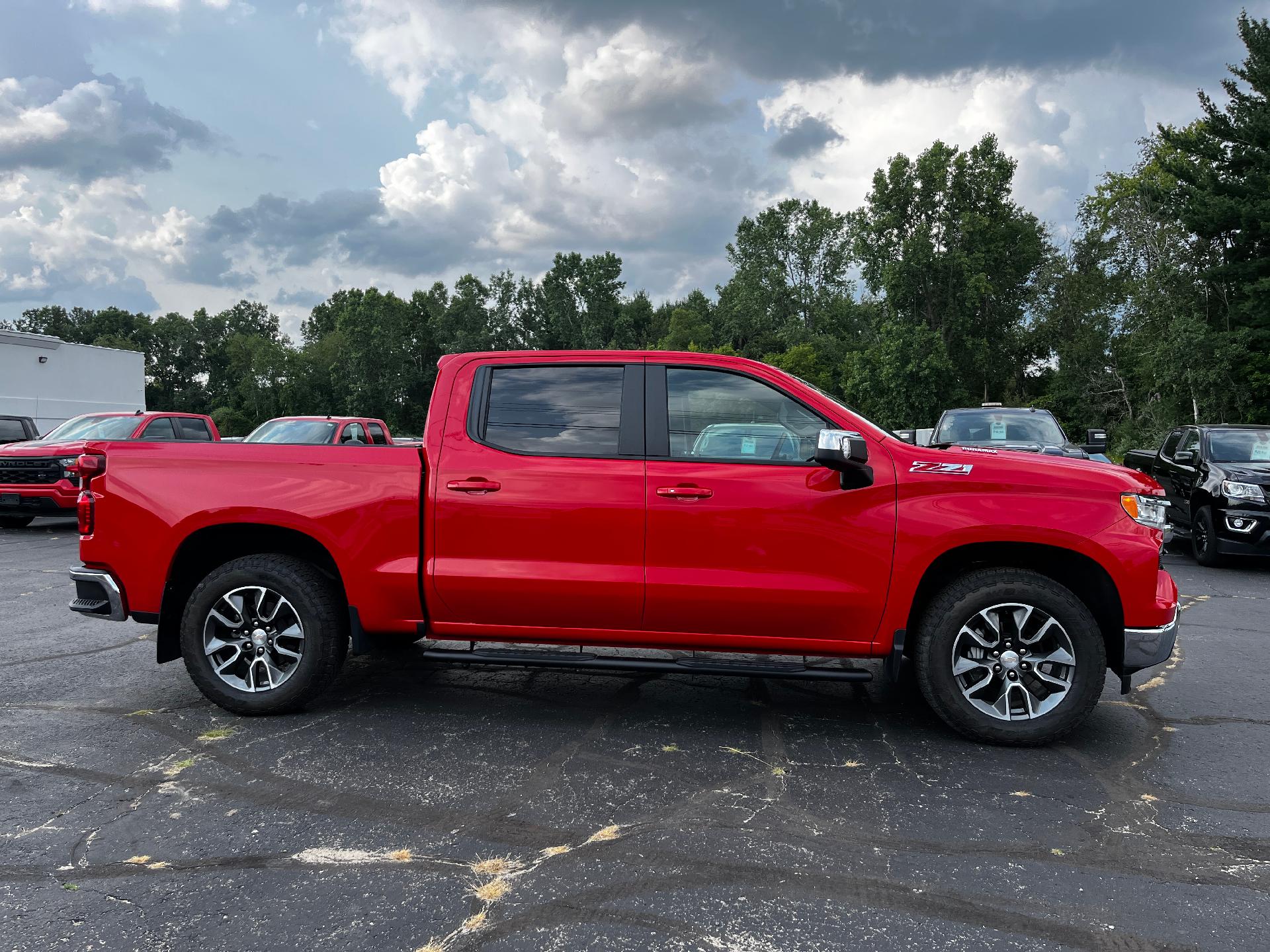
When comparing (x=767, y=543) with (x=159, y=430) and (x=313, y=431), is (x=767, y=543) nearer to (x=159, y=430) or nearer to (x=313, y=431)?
(x=313, y=431)

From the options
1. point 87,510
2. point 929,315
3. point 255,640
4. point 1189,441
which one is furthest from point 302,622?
point 929,315

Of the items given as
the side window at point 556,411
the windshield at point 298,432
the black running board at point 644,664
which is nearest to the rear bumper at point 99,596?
the black running board at point 644,664

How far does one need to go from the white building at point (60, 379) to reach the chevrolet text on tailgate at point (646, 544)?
66.5 feet

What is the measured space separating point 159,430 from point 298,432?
2.46 metres

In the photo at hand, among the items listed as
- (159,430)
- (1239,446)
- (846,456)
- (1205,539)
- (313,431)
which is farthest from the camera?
(159,430)

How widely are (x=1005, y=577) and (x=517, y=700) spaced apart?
2.71m

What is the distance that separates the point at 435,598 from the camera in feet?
14.8

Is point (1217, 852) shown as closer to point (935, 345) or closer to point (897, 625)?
point (897, 625)

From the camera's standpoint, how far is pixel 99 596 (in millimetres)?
4762

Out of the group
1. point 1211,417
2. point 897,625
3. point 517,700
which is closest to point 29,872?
point 517,700

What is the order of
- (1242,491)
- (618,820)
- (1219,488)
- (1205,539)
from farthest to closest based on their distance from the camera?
(1205,539) → (1219,488) → (1242,491) → (618,820)

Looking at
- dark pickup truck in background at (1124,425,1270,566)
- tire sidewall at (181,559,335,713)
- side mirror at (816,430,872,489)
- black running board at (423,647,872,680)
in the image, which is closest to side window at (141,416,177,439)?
tire sidewall at (181,559,335,713)

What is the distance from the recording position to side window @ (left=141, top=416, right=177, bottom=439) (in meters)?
14.4

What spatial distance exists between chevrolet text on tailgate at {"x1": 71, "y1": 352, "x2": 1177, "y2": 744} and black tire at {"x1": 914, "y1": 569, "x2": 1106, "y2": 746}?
0.5 inches
